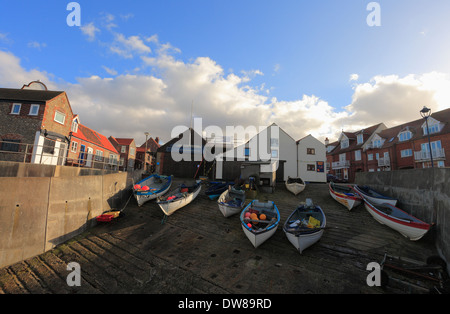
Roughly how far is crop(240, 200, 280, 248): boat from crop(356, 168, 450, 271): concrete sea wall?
692 centimetres

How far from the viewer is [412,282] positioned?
6594mm

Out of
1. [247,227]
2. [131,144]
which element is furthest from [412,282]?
[131,144]

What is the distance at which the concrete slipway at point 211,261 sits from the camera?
684 cm

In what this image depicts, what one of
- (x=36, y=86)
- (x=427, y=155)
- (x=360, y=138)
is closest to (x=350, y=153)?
(x=360, y=138)

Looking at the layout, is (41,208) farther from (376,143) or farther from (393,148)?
(376,143)

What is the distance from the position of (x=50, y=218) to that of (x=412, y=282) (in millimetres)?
17319

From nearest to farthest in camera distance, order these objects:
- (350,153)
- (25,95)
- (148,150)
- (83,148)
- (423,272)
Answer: (423,272), (25,95), (83,148), (350,153), (148,150)

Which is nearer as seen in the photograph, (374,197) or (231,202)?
(374,197)

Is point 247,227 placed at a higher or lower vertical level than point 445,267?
higher

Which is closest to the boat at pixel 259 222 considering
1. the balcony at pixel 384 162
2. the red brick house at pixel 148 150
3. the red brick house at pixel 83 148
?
the red brick house at pixel 83 148

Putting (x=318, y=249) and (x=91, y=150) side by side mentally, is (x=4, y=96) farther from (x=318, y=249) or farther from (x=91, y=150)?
(x=318, y=249)

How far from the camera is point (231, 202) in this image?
47.3 ft

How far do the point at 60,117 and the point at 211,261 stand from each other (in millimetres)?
24227
